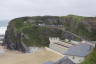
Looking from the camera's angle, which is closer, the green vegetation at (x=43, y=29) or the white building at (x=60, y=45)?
the white building at (x=60, y=45)

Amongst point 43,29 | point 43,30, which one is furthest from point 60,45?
point 43,29

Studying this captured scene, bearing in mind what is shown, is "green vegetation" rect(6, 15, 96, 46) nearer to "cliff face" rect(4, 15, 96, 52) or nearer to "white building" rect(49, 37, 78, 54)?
"cliff face" rect(4, 15, 96, 52)

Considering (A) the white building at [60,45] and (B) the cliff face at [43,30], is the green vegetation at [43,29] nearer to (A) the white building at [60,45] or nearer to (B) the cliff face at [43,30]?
(B) the cliff face at [43,30]

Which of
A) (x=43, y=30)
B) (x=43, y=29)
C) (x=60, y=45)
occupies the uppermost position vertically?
(x=43, y=29)

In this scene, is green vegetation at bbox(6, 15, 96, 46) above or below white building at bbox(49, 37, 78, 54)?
above

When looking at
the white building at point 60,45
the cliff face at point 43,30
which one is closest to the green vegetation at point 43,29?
the cliff face at point 43,30

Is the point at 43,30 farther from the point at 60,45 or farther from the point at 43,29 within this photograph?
the point at 60,45

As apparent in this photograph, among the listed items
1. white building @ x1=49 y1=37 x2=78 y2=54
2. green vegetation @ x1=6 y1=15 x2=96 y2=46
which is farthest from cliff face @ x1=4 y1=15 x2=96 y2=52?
white building @ x1=49 y1=37 x2=78 y2=54

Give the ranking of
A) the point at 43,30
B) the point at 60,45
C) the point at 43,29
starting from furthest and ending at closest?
the point at 43,29 → the point at 43,30 → the point at 60,45
